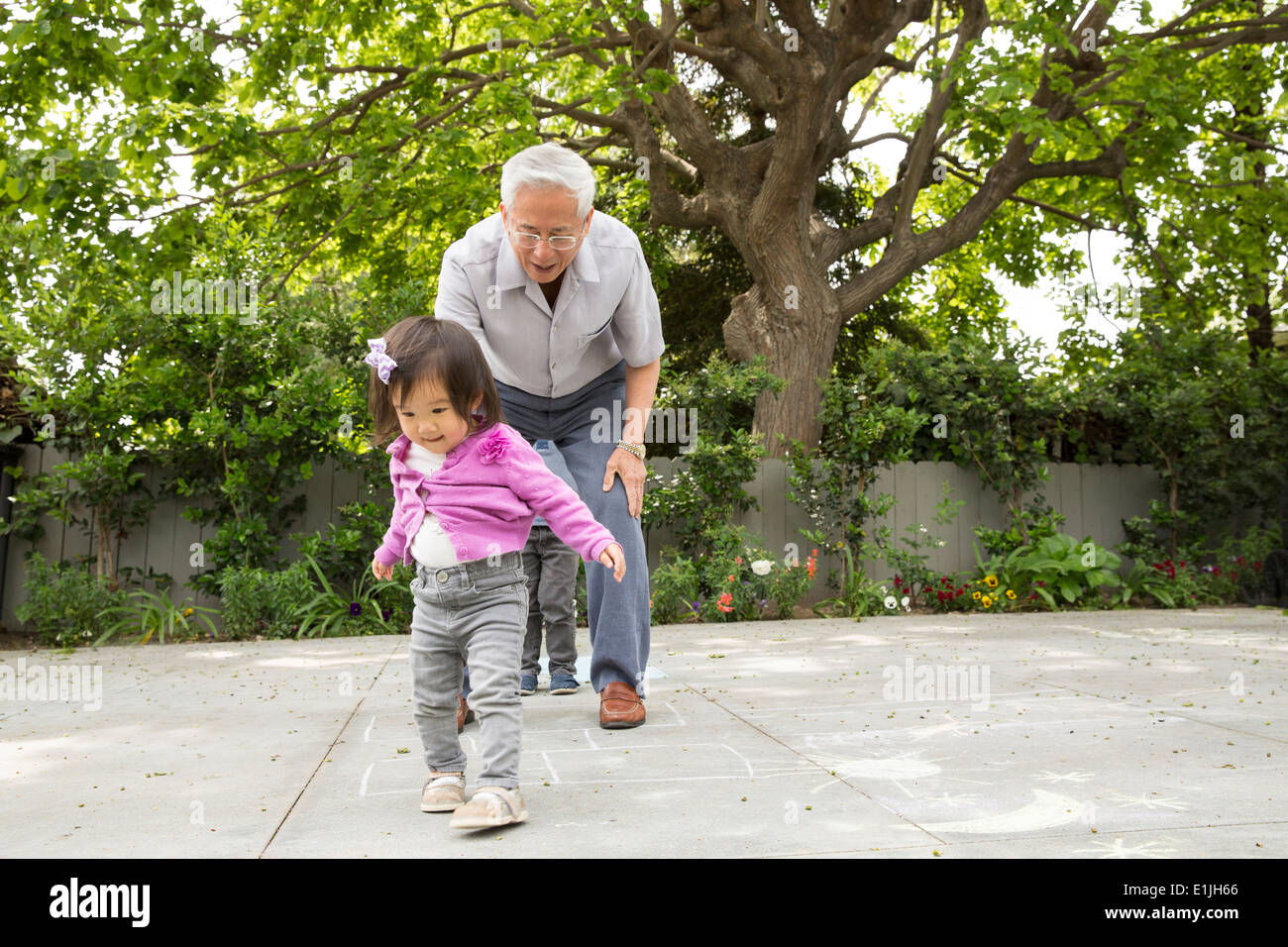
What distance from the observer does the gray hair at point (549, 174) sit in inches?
104

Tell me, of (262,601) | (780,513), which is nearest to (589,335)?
(262,601)

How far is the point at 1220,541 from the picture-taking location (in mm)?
8961

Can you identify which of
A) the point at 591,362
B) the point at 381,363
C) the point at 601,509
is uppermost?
the point at 591,362

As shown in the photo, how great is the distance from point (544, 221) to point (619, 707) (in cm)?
155

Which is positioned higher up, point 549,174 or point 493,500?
point 549,174

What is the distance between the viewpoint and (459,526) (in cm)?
237

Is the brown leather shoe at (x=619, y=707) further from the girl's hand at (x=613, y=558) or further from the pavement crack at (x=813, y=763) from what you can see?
the girl's hand at (x=613, y=558)

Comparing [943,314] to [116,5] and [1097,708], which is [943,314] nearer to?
[116,5]

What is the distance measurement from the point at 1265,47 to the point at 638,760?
12.6m

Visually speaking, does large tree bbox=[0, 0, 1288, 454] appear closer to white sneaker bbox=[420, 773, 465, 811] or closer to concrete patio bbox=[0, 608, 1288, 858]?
concrete patio bbox=[0, 608, 1288, 858]

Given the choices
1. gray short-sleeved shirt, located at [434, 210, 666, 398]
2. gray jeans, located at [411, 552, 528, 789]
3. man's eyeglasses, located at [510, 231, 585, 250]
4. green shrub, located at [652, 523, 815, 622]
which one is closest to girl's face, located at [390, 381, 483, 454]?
gray jeans, located at [411, 552, 528, 789]

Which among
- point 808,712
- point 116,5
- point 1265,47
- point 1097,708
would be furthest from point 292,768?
point 1265,47

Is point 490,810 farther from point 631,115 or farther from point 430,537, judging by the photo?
point 631,115

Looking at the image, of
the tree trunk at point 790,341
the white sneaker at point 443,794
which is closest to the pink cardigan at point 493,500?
the white sneaker at point 443,794
